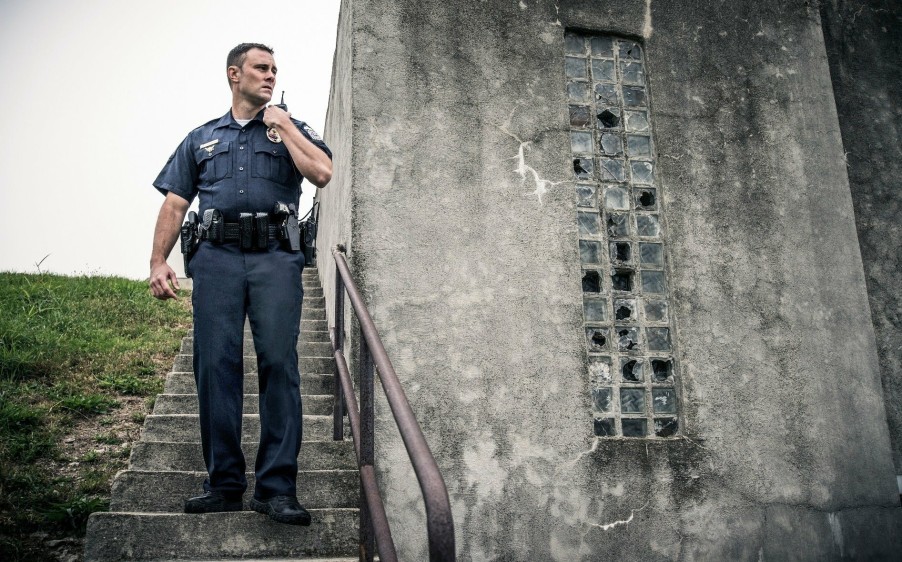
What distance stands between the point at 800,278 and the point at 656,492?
5.35 feet

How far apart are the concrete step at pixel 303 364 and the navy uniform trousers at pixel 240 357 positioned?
1.45 m

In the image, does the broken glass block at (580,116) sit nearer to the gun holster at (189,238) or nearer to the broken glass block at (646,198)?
the broken glass block at (646,198)

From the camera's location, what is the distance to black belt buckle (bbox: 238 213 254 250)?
10.5 ft

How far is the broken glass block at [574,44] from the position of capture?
15.2ft

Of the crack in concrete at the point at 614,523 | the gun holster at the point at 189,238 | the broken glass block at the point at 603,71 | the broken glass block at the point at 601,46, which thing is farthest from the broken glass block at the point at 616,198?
the gun holster at the point at 189,238

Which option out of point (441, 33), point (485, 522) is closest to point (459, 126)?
point (441, 33)

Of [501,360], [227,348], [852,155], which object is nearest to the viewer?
[227,348]

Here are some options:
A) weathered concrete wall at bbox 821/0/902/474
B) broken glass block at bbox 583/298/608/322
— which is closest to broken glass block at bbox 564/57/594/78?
broken glass block at bbox 583/298/608/322

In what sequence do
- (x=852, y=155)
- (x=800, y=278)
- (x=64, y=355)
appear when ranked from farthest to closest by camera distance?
1. (x=64, y=355)
2. (x=852, y=155)
3. (x=800, y=278)

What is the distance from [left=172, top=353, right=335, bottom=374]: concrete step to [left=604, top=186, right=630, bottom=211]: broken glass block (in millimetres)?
1949

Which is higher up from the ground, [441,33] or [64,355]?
[441,33]

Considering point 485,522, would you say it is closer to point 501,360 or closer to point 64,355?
point 501,360

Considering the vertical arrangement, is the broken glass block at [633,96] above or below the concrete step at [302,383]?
above

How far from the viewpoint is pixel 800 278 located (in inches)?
177
